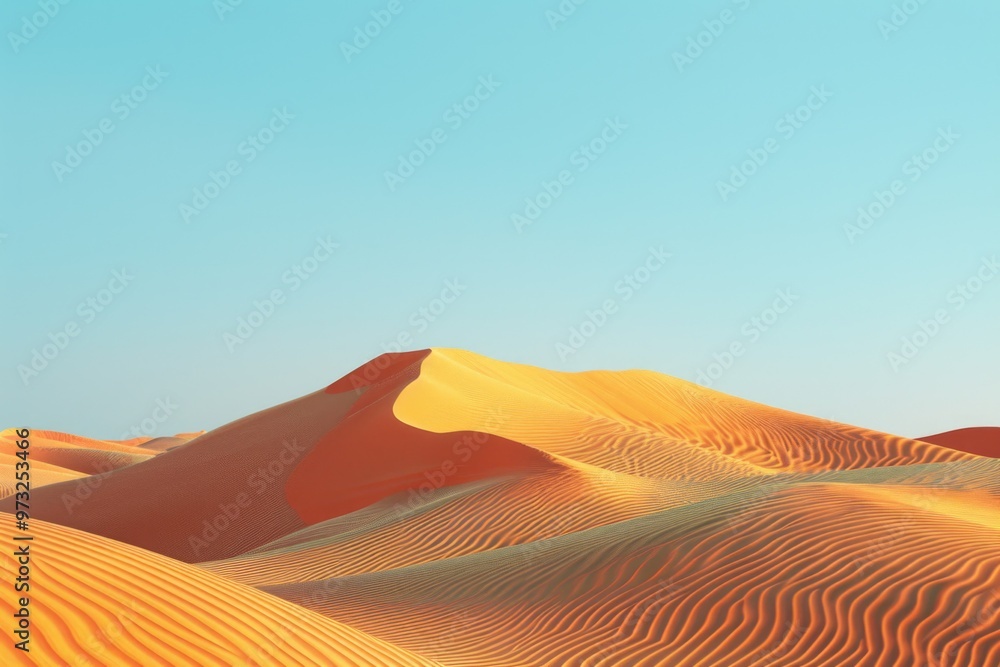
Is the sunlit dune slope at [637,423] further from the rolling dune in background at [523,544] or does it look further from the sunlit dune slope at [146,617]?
the sunlit dune slope at [146,617]

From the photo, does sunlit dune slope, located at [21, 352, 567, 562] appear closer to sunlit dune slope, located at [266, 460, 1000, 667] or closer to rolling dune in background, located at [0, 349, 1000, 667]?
rolling dune in background, located at [0, 349, 1000, 667]

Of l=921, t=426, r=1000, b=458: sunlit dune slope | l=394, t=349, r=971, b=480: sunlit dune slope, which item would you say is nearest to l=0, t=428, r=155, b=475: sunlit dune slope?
l=394, t=349, r=971, b=480: sunlit dune slope

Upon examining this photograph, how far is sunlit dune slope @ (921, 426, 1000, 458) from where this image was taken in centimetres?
3247

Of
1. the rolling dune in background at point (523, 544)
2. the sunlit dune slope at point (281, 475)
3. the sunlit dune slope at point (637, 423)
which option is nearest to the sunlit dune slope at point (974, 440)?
the sunlit dune slope at point (637, 423)

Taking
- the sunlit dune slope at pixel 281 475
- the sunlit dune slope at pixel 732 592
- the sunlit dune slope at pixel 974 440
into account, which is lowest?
the sunlit dune slope at pixel 732 592

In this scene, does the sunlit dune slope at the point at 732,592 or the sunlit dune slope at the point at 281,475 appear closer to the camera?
the sunlit dune slope at the point at 732,592

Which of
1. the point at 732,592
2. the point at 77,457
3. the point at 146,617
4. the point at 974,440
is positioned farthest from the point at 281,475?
the point at 974,440

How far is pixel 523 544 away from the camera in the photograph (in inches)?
536

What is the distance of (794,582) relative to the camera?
9.20 metres

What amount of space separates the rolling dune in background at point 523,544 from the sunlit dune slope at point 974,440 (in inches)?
317

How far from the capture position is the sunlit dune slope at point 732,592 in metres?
8.20

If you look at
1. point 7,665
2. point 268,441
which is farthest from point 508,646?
point 268,441

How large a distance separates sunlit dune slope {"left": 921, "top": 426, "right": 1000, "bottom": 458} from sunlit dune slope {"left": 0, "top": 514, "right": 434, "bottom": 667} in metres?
31.5

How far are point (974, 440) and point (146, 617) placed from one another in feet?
113
